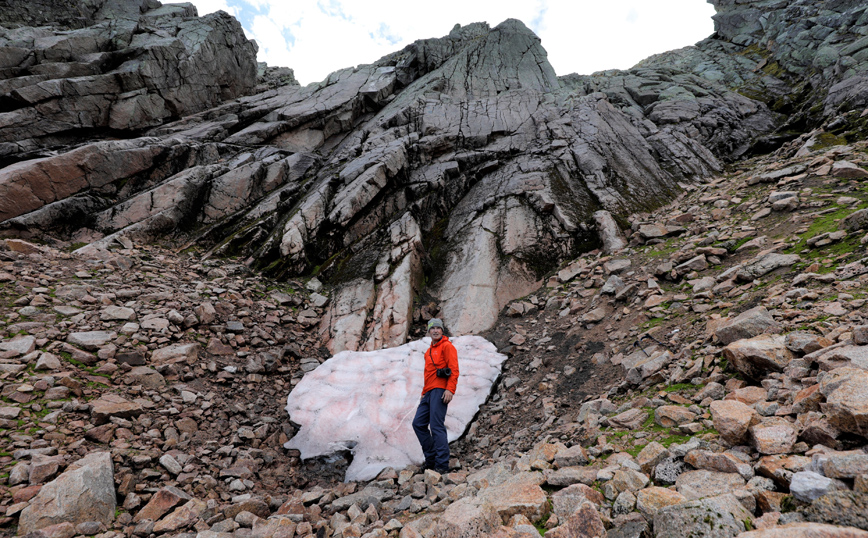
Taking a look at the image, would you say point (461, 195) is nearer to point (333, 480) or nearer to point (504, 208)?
point (504, 208)

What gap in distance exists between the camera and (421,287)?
44.6ft

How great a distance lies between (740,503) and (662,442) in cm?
169

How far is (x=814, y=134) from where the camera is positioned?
15.9 metres

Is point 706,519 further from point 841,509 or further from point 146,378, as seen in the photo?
point 146,378

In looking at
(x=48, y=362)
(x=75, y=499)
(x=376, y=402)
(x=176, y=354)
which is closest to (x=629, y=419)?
(x=376, y=402)

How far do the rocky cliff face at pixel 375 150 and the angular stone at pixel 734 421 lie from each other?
26.0ft

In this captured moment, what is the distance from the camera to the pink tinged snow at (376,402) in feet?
24.6

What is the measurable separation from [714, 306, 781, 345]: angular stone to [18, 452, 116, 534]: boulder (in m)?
9.42

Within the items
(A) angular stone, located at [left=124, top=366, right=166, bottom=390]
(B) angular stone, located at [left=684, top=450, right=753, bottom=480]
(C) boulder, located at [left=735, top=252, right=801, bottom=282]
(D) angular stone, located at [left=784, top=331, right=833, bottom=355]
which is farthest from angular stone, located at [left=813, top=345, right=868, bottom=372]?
(A) angular stone, located at [left=124, top=366, right=166, bottom=390]

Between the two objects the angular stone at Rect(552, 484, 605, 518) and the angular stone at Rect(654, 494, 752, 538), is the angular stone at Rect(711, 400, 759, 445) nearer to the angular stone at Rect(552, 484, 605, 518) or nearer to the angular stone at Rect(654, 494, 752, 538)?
the angular stone at Rect(654, 494, 752, 538)

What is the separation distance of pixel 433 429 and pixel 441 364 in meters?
1.27

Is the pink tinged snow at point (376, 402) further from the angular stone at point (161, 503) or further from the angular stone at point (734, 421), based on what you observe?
the angular stone at point (734, 421)

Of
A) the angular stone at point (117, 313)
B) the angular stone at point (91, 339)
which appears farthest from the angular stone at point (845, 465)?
the angular stone at point (117, 313)

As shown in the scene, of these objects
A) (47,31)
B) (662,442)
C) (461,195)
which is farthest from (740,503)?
(47,31)
